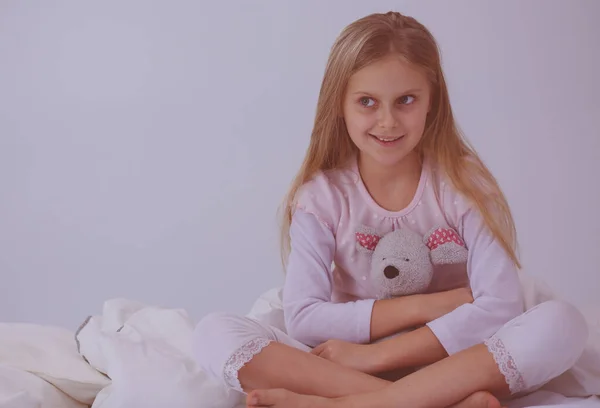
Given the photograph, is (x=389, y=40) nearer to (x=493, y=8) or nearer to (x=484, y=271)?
(x=484, y=271)

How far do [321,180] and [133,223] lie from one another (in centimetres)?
114

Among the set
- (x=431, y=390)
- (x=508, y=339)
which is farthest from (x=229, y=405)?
(x=508, y=339)

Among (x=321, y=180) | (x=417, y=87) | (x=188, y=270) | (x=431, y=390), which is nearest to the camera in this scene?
(x=431, y=390)

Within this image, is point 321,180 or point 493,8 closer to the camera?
point 321,180

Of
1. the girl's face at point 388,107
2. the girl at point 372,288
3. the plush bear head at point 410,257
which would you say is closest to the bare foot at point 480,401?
the girl at point 372,288

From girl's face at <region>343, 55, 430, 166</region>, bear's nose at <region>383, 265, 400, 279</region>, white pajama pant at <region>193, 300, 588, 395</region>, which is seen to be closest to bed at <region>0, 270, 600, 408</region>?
white pajama pant at <region>193, 300, 588, 395</region>

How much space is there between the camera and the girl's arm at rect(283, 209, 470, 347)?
1831 millimetres

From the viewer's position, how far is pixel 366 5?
304 cm

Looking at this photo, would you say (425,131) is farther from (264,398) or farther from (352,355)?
(264,398)

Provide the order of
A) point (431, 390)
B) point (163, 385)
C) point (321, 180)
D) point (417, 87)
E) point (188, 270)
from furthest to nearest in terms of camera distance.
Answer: point (188, 270), point (321, 180), point (417, 87), point (163, 385), point (431, 390)

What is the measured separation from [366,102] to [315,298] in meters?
0.37

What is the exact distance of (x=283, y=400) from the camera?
1.57 metres

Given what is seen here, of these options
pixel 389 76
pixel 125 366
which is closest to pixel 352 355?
pixel 125 366

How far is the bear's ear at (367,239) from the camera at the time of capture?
6.28 feet
